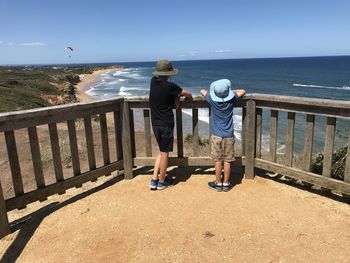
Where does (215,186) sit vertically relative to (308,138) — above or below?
below

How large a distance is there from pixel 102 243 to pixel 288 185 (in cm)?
270

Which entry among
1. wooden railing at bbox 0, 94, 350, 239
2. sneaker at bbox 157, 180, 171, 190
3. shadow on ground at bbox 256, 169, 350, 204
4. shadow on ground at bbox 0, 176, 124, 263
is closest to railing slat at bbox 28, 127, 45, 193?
wooden railing at bbox 0, 94, 350, 239

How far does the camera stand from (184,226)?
3836 millimetres

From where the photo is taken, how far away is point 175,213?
4.14 meters

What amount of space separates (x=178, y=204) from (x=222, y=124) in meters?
1.19

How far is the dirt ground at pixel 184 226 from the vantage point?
337 centimetres

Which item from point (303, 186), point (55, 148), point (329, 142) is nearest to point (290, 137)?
point (329, 142)

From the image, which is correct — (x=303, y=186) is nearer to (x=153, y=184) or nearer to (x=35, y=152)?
(x=153, y=184)

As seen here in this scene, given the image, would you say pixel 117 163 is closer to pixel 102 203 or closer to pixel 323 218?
pixel 102 203

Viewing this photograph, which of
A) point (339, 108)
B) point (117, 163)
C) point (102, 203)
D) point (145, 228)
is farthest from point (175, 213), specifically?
point (339, 108)

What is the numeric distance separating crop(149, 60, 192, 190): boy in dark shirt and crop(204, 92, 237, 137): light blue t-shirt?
0.44 m

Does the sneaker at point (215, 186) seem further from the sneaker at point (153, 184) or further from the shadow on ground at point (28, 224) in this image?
the shadow on ground at point (28, 224)

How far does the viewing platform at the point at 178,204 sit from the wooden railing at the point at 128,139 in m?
0.01

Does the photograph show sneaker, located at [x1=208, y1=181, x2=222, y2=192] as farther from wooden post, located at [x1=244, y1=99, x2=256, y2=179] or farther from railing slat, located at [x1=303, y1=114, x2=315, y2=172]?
railing slat, located at [x1=303, y1=114, x2=315, y2=172]
